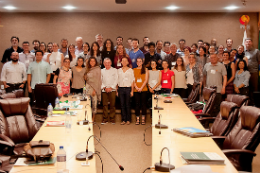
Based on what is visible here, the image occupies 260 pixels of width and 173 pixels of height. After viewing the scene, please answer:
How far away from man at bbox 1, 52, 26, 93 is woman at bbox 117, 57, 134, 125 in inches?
96.9

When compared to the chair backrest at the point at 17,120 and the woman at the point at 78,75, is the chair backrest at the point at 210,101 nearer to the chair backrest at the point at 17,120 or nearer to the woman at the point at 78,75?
the woman at the point at 78,75

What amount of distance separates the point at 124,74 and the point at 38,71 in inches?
85.5

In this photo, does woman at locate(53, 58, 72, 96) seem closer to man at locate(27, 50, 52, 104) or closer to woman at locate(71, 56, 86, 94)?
woman at locate(71, 56, 86, 94)

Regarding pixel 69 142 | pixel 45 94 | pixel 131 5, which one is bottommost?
pixel 69 142

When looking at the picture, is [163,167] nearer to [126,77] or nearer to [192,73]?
[126,77]

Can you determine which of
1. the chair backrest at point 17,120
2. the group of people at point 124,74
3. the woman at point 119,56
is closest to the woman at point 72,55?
the group of people at point 124,74

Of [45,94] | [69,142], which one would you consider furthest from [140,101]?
[69,142]

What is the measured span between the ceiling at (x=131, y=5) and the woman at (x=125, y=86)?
106 inches

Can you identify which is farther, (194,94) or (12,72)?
(12,72)

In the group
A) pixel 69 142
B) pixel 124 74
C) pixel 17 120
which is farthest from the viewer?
pixel 124 74

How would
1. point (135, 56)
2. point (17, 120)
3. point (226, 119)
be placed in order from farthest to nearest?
1. point (135, 56)
2. point (17, 120)
3. point (226, 119)

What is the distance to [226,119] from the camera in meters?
4.21

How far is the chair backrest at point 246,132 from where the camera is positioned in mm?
3334

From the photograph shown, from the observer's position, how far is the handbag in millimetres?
2658
